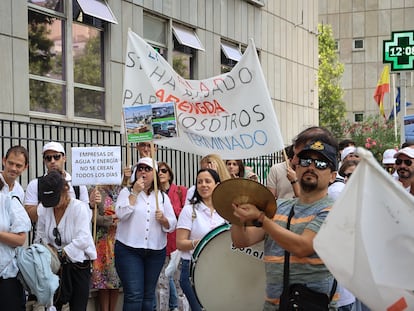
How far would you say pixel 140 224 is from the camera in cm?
838

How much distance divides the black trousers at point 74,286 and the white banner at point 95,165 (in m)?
1.24

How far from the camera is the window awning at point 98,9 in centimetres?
1290

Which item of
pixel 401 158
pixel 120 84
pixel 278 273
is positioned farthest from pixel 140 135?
pixel 120 84

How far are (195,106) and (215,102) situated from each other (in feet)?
0.94

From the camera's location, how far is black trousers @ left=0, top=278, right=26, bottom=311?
252 inches

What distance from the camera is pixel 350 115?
50469 millimetres

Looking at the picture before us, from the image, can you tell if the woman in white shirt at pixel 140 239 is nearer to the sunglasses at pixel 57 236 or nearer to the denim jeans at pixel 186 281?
the denim jeans at pixel 186 281

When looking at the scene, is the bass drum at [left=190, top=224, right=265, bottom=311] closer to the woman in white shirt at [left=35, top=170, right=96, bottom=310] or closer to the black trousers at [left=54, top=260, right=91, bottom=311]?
the woman in white shirt at [left=35, top=170, right=96, bottom=310]

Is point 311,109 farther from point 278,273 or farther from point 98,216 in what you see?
point 278,273

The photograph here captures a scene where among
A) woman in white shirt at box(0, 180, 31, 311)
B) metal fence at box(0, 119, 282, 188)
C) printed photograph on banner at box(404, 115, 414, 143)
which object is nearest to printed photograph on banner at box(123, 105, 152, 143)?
metal fence at box(0, 119, 282, 188)

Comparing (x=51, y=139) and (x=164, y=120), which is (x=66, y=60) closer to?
(x=51, y=139)

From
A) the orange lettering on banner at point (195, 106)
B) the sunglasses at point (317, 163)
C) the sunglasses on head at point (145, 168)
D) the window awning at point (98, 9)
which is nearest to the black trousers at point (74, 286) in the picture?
the sunglasses on head at point (145, 168)

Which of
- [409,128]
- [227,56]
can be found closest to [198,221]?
[409,128]

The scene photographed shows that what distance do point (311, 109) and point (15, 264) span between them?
1777 centimetres
